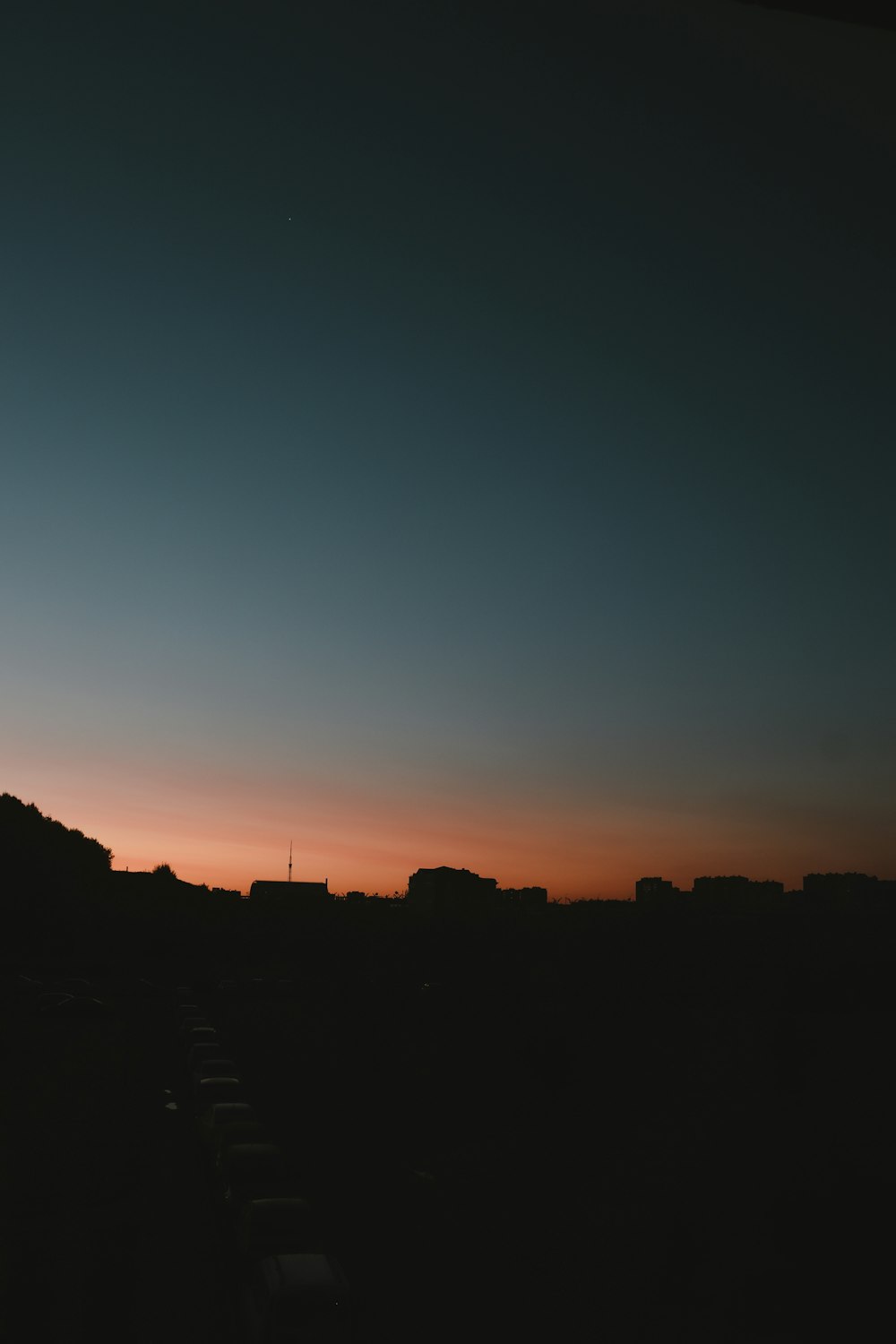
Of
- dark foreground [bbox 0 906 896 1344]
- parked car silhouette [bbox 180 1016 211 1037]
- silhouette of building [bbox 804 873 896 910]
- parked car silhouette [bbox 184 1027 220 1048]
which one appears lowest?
dark foreground [bbox 0 906 896 1344]

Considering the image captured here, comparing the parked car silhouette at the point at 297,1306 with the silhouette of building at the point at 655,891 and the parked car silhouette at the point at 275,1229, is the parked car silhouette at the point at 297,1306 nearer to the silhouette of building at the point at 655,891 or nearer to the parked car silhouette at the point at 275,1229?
the parked car silhouette at the point at 275,1229

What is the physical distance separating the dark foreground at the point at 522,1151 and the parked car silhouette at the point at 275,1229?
30.4 inches

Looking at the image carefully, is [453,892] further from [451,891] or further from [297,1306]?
[297,1306]

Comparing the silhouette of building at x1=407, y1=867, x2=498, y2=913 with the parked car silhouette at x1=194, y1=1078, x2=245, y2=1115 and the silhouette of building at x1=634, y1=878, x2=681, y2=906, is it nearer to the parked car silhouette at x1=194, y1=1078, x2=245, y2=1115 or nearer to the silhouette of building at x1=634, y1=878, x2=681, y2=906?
the silhouette of building at x1=634, y1=878, x2=681, y2=906

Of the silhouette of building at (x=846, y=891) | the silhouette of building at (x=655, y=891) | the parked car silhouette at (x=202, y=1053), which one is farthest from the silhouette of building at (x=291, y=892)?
the parked car silhouette at (x=202, y=1053)

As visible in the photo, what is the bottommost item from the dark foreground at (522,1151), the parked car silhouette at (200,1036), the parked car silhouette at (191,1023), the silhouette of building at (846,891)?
the dark foreground at (522,1151)

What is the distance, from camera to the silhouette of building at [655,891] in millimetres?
110562

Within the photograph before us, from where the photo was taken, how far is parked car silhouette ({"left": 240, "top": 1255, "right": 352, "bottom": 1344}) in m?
11.4

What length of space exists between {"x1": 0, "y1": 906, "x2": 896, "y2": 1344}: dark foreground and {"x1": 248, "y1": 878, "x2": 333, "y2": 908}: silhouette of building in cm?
8986

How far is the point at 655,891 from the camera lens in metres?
122

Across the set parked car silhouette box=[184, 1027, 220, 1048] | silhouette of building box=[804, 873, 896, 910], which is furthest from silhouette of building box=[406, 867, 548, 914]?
parked car silhouette box=[184, 1027, 220, 1048]

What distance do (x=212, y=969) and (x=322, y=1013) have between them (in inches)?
1073

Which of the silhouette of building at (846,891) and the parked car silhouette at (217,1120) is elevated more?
the silhouette of building at (846,891)

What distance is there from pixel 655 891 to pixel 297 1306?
384ft
